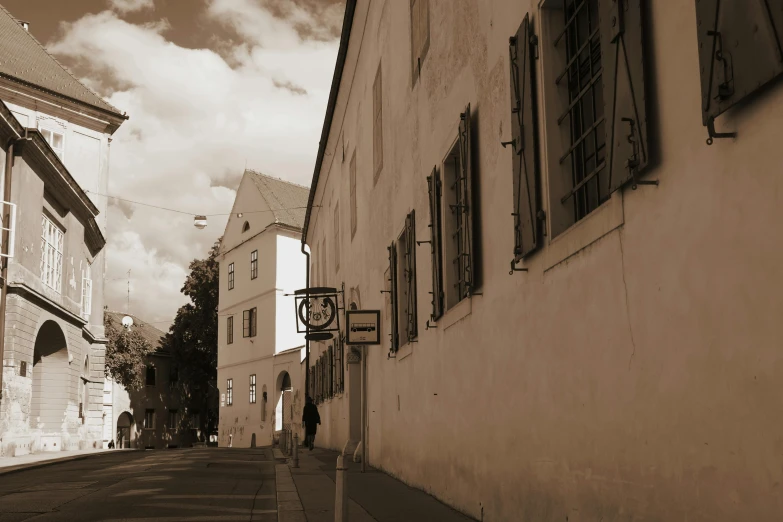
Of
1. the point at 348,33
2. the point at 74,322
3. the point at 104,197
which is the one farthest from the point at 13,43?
the point at 348,33

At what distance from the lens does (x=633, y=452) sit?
4723 millimetres

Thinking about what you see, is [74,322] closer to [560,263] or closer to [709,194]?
[560,263]

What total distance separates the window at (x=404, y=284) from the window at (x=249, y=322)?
37602 mm

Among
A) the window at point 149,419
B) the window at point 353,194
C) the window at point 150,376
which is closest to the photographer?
the window at point 353,194

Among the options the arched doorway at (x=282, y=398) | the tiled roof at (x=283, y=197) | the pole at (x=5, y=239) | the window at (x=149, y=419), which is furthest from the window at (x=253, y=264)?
the pole at (x=5, y=239)

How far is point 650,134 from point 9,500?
10.1m

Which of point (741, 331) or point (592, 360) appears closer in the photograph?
point (741, 331)

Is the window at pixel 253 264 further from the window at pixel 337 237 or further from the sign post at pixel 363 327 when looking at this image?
the sign post at pixel 363 327

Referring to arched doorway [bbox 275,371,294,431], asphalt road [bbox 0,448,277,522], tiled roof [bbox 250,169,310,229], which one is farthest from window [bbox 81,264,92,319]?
asphalt road [bbox 0,448,277,522]

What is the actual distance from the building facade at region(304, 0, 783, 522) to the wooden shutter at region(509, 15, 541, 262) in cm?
2

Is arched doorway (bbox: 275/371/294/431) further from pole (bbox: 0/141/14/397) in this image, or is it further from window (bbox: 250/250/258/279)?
pole (bbox: 0/141/14/397)

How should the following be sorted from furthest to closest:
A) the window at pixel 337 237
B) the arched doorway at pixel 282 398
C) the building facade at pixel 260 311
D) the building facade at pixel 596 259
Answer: the building facade at pixel 260 311 < the arched doorway at pixel 282 398 < the window at pixel 337 237 < the building facade at pixel 596 259

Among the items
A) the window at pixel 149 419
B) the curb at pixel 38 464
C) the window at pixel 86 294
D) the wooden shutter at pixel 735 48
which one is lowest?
the curb at pixel 38 464

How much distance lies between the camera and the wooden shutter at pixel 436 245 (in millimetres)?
10375
